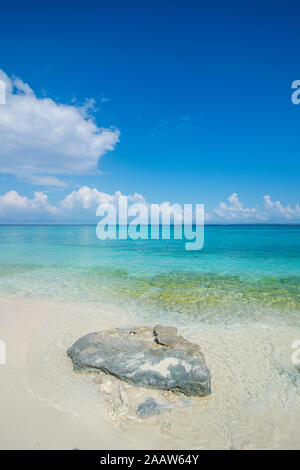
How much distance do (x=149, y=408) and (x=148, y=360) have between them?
0.99 meters

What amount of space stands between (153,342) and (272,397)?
111 inches

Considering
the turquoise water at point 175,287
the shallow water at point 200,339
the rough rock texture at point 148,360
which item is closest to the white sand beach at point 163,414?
the shallow water at point 200,339

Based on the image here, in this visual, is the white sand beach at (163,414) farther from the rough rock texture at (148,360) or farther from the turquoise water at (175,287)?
the turquoise water at (175,287)

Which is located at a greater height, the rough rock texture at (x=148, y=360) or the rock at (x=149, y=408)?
the rough rock texture at (x=148, y=360)

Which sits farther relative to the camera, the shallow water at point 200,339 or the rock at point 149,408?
the rock at point 149,408

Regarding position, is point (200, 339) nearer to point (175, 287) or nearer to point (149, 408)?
point (149, 408)

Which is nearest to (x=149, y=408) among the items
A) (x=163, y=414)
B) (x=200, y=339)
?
(x=163, y=414)

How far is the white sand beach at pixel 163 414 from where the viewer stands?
3936mm

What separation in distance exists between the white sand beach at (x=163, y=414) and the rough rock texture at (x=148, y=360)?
322 millimetres

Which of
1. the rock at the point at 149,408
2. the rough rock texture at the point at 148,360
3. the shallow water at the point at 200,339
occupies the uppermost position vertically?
the rough rock texture at the point at 148,360

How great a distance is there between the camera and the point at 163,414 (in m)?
4.46

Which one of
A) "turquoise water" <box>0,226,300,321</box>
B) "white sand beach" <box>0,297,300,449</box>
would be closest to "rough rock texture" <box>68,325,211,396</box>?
"white sand beach" <box>0,297,300,449</box>
